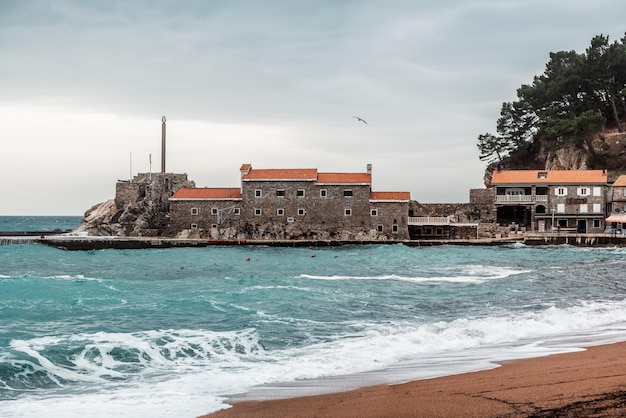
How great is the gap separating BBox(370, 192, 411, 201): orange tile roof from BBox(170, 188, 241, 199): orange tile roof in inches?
487

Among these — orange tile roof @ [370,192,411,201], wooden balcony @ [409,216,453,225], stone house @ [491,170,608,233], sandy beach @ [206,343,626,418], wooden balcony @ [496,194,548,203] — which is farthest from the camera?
wooden balcony @ [496,194,548,203]

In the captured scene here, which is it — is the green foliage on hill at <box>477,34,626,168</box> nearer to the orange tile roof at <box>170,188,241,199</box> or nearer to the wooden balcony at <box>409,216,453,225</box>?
the wooden balcony at <box>409,216,453,225</box>

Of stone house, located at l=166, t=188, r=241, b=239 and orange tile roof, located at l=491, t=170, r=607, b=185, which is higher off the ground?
orange tile roof, located at l=491, t=170, r=607, b=185

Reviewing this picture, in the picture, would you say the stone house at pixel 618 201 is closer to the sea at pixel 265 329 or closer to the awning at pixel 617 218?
the awning at pixel 617 218

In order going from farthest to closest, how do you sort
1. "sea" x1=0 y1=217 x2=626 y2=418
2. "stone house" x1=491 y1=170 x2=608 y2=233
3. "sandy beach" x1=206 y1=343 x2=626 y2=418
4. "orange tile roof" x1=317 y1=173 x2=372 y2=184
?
1. "stone house" x1=491 y1=170 x2=608 y2=233
2. "orange tile roof" x1=317 y1=173 x2=372 y2=184
3. "sea" x1=0 y1=217 x2=626 y2=418
4. "sandy beach" x1=206 y1=343 x2=626 y2=418

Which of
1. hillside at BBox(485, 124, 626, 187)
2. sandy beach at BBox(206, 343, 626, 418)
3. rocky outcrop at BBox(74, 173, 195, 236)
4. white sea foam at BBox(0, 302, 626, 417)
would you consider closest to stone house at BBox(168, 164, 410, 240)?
rocky outcrop at BBox(74, 173, 195, 236)

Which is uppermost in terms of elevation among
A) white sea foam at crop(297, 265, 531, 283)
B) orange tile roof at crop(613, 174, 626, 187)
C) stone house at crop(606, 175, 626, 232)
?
orange tile roof at crop(613, 174, 626, 187)

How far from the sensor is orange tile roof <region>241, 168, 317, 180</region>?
5802 cm

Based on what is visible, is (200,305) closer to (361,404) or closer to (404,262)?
(361,404)

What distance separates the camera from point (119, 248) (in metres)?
55.4

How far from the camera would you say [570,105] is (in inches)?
2825

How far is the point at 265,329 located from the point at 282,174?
1702 inches

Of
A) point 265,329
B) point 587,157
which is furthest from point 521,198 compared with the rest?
point 265,329

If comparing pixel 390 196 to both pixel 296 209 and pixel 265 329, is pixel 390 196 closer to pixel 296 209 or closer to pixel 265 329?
pixel 296 209
